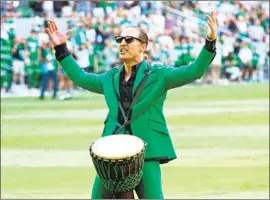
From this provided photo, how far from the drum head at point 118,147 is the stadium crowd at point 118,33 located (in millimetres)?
17078

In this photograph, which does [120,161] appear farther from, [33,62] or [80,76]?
[33,62]

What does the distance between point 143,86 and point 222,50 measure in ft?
73.4

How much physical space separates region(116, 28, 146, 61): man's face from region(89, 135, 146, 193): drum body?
48cm

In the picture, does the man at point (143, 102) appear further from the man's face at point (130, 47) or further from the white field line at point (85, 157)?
the white field line at point (85, 157)

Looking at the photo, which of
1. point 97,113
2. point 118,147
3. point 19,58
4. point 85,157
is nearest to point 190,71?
point 118,147

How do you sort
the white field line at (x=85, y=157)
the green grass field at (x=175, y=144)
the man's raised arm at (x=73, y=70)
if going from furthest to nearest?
1. the white field line at (x=85, y=157)
2. the green grass field at (x=175, y=144)
3. the man's raised arm at (x=73, y=70)

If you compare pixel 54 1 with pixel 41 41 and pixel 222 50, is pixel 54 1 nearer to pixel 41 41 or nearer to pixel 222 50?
pixel 41 41

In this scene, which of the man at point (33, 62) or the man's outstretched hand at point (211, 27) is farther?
the man at point (33, 62)

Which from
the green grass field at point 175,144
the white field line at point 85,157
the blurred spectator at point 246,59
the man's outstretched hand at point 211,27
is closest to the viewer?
the man's outstretched hand at point 211,27

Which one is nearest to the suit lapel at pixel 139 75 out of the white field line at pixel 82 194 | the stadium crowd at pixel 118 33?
the white field line at pixel 82 194

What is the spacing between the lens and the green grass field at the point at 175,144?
→ 11.0 meters

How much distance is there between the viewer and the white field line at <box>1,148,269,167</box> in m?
12.8

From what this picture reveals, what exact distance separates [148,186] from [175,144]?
29.7ft

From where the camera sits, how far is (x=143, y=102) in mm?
5766
